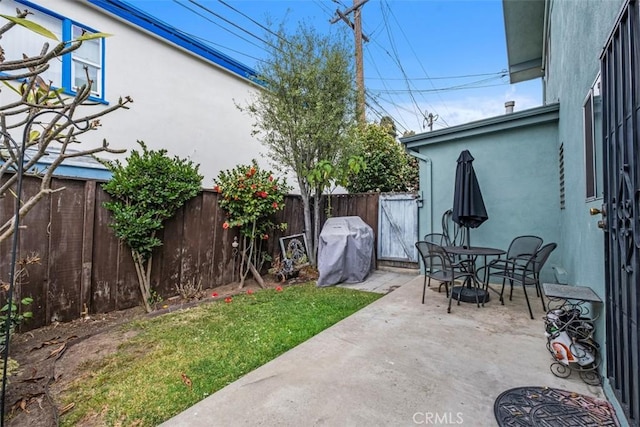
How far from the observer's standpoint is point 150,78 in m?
6.41

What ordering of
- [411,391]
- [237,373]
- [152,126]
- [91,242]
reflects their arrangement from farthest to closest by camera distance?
[152,126] < [91,242] < [237,373] < [411,391]

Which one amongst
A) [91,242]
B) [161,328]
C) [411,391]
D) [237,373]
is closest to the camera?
[411,391]

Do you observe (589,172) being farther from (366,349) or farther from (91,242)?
(91,242)

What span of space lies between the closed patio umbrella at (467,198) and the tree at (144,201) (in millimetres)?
3826

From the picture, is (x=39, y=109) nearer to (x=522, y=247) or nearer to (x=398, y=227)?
(x=522, y=247)

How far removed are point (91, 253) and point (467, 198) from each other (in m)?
4.80

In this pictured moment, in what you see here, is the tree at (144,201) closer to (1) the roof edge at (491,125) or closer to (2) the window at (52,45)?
(2) the window at (52,45)

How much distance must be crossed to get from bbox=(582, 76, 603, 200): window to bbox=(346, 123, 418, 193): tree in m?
4.59

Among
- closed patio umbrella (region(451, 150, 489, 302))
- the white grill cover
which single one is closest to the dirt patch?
the white grill cover

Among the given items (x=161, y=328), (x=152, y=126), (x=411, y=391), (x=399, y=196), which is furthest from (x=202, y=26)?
(x=411, y=391)

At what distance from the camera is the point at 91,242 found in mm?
3607

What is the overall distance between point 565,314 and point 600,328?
9.2 inches

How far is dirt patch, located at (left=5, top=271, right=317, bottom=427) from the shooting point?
76.8 inches

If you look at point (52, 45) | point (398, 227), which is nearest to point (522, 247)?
point (398, 227)
